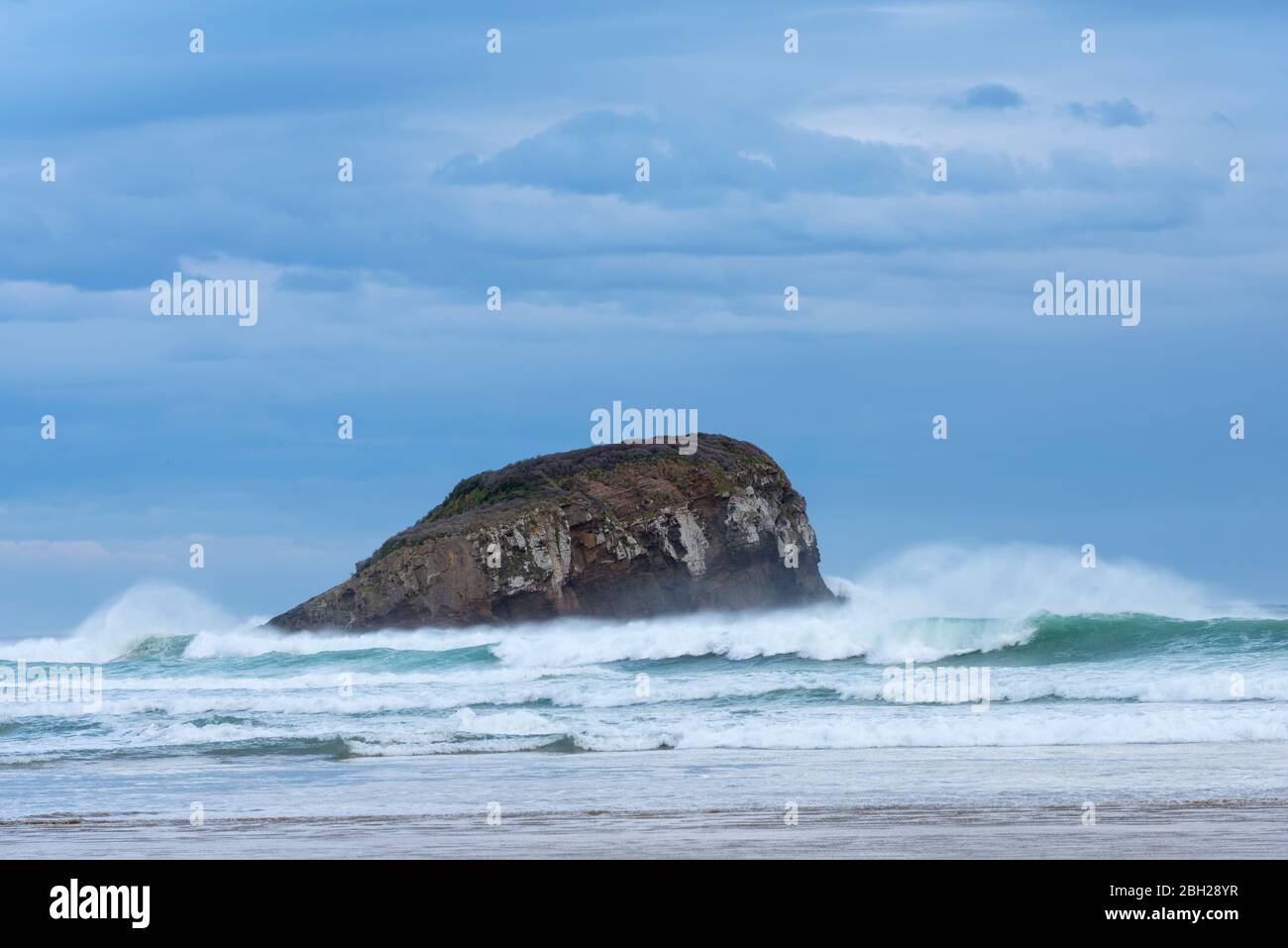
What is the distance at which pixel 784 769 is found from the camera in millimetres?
17359

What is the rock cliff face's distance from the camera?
5178cm

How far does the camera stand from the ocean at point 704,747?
12195 millimetres

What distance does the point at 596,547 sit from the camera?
2130 inches

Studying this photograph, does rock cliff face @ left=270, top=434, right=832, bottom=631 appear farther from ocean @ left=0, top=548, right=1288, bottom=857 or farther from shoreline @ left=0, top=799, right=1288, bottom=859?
shoreline @ left=0, top=799, right=1288, bottom=859

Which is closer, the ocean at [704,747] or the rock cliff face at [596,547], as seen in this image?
the ocean at [704,747]

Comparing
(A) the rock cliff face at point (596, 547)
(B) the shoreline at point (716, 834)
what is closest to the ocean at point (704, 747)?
(B) the shoreline at point (716, 834)

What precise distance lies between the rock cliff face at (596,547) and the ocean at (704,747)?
9702 millimetres

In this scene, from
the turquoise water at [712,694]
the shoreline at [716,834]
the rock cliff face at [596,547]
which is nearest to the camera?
the shoreline at [716,834]

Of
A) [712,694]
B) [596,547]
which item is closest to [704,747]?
[712,694]

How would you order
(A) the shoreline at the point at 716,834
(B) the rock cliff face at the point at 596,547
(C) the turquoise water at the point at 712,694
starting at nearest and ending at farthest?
(A) the shoreline at the point at 716,834 < (C) the turquoise water at the point at 712,694 < (B) the rock cliff face at the point at 596,547

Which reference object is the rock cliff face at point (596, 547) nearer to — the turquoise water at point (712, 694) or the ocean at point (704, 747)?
the turquoise water at point (712, 694)

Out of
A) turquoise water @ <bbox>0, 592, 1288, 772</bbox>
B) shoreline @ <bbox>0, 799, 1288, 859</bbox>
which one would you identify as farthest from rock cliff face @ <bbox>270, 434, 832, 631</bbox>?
shoreline @ <bbox>0, 799, 1288, 859</bbox>

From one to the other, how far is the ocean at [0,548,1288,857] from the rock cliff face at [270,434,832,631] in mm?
9702
